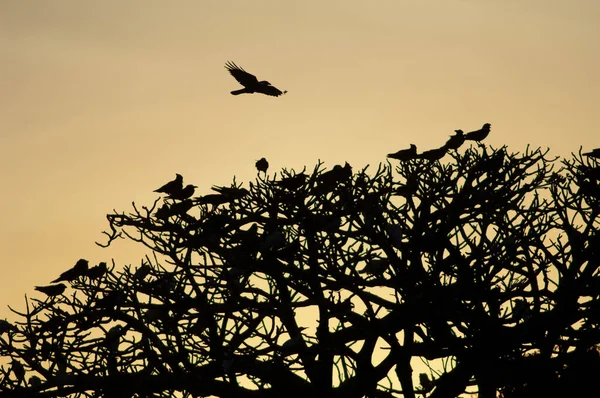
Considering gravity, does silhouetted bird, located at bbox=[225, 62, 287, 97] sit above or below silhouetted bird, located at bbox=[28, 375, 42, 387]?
above

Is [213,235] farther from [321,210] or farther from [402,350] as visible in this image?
[402,350]

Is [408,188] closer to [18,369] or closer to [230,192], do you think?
[230,192]

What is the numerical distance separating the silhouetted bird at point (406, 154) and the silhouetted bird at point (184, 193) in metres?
3.55

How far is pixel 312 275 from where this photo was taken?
42.9 ft

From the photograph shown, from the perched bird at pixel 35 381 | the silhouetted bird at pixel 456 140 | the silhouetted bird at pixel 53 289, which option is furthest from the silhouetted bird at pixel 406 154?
the perched bird at pixel 35 381

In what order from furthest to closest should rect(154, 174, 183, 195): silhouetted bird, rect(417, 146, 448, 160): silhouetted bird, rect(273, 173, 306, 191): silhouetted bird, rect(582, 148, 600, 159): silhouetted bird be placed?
rect(582, 148, 600, 159): silhouetted bird
rect(417, 146, 448, 160): silhouetted bird
rect(154, 174, 183, 195): silhouetted bird
rect(273, 173, 306, 191): silhouetted bird

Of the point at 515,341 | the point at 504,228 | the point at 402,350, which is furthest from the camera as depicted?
the point at 504,228

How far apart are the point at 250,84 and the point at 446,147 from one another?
12.4 ft

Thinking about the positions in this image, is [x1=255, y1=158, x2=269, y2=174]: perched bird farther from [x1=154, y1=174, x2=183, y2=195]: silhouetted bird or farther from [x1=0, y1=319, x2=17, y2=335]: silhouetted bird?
[x1=0, y1=319, x2=17, y2=335]: silhouetted bird

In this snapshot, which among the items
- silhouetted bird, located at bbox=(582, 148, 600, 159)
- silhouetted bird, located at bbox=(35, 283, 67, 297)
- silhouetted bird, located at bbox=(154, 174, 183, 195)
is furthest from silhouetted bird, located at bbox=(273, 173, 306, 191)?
silhouetted bird, located at bbox=(582, 148, 600, 159)

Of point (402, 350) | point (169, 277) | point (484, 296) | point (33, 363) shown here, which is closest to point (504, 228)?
point (484, 296)

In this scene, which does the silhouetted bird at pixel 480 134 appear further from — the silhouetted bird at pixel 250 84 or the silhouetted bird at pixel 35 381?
the silhouetted bird at pixel 35 381

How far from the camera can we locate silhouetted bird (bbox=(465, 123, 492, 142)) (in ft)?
48.2

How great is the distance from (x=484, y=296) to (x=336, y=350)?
2589mm
